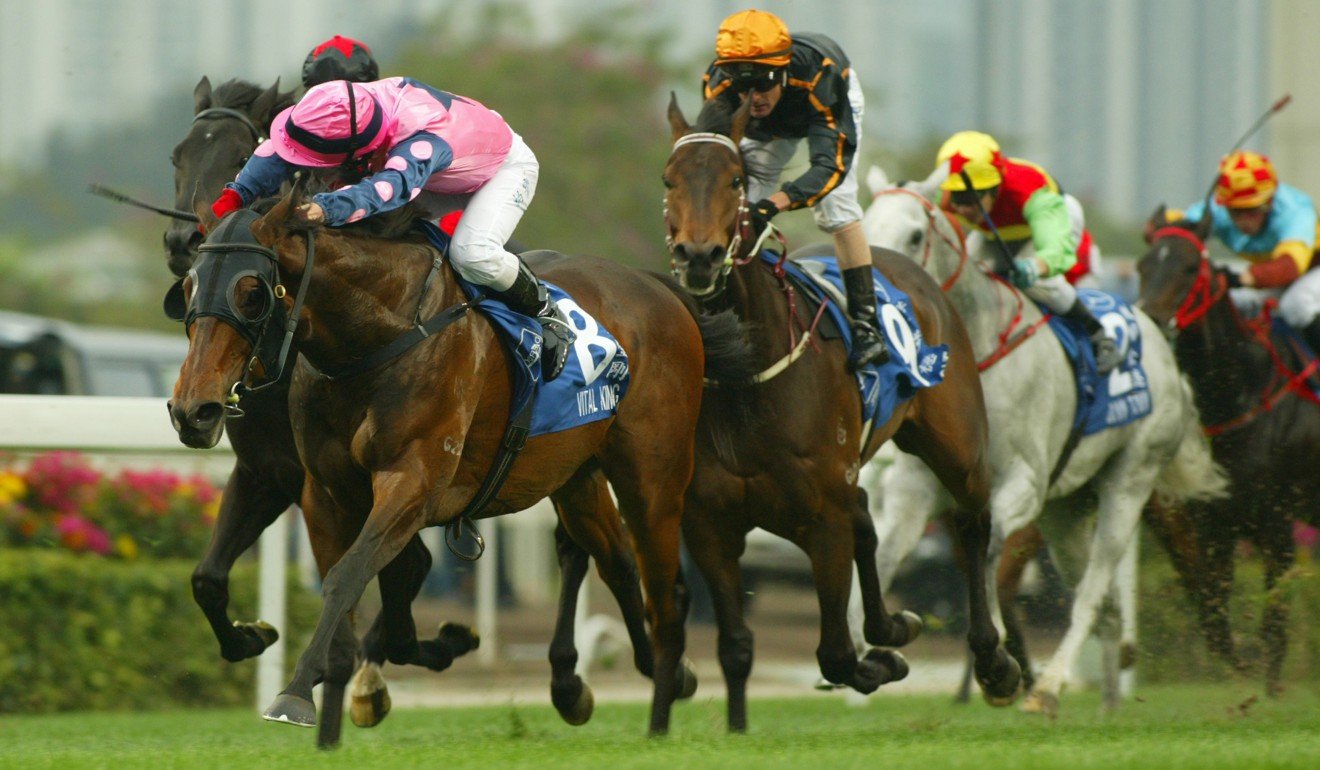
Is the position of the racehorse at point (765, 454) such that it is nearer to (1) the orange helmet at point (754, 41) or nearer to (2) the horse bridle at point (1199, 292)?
(1) the orange helmet at point (754, 41)

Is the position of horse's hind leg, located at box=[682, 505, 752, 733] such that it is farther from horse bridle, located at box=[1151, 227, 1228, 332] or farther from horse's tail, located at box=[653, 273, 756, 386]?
horse bridle, located at box=[1151, 227, 1228, 332]

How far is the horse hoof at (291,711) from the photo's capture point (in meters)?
4.01

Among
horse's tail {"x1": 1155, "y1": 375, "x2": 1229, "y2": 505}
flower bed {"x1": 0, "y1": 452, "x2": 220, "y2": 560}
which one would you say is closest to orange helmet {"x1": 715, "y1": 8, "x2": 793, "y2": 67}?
horse's tail {"x1": 1155, "y1": 375, "x2": 1229, "y2": 505}

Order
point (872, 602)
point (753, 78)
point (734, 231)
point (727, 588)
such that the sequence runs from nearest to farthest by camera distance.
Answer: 1. point (734, 231)
2. point (753, 78)
3. point (727, 588)
4. point (872, 602)

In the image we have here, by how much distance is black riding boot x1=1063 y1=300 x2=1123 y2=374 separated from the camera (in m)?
7.24

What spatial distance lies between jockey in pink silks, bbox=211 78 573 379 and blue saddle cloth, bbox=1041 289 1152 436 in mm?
2880

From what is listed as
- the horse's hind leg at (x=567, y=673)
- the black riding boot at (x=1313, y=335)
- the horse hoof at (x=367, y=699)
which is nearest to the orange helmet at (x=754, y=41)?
the horse's hind leg at (x=567, y=673)

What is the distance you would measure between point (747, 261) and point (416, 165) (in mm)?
1348

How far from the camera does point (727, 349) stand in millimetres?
5500

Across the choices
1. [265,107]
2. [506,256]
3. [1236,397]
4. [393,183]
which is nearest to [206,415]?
[393,183]

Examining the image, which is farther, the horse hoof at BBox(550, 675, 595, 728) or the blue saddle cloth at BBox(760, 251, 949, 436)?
the blue saddle cloth at BBox(760, 251, 949, 436)

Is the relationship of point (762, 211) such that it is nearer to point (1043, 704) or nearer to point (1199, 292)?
point (1043, 704)

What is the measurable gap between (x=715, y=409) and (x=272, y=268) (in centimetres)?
182

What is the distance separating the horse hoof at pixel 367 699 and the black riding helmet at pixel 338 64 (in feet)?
5.89
